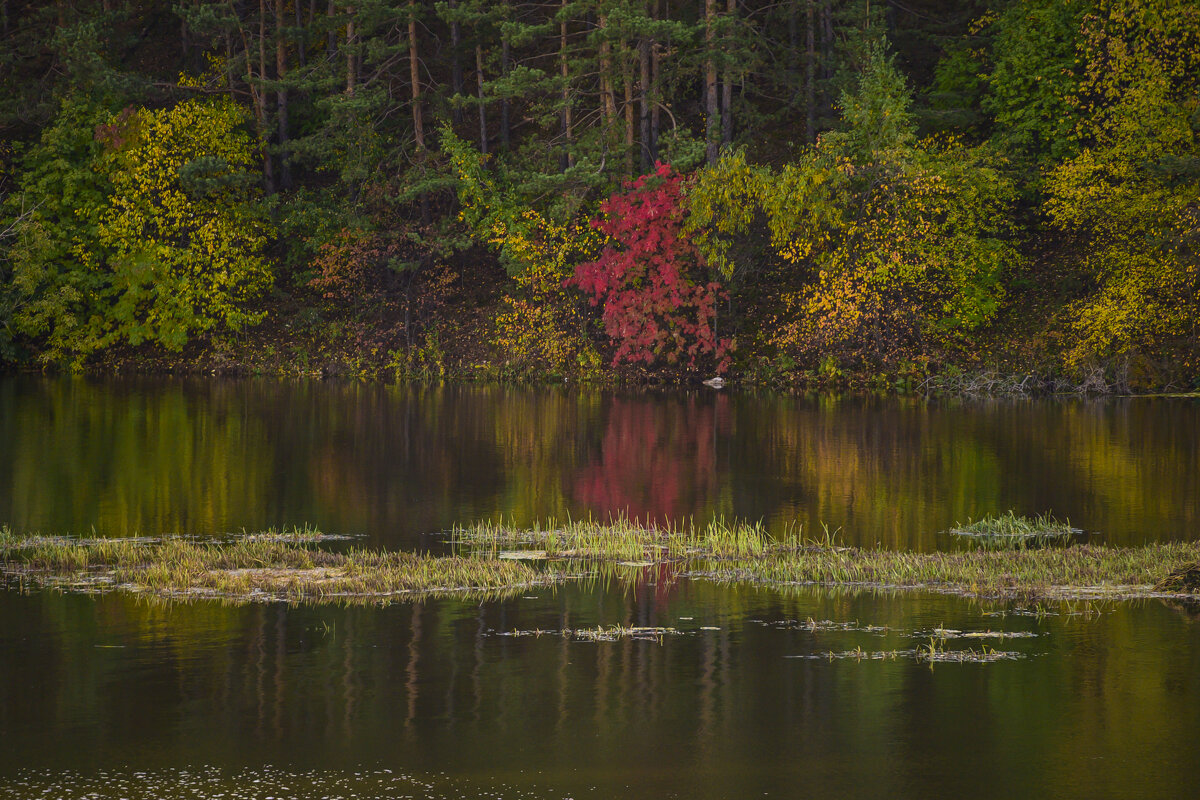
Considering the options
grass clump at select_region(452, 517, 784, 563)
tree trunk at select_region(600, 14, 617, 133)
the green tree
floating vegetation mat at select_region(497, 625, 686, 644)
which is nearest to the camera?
floating vegetation mat at select_region(497, 625, 686, 644)

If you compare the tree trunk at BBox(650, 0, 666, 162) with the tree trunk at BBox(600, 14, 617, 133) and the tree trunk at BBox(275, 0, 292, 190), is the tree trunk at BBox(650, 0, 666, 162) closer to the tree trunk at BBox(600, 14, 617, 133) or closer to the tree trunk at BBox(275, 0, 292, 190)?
the tree trunk at BBox(600, 14, 617, 133)

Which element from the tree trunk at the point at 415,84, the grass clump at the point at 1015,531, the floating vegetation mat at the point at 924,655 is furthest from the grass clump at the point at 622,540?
the tree trunk at the point at 415,84

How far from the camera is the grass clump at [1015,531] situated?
20891mm

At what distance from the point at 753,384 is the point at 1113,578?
119ft

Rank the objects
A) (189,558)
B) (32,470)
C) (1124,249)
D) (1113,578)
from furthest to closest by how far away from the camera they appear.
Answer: (1124,249) → (32,470) → (189,558) → (1113,578)

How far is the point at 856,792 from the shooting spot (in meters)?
9.88

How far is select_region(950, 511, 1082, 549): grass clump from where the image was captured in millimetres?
20891

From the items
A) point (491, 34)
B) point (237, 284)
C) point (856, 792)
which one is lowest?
point (856, 792)

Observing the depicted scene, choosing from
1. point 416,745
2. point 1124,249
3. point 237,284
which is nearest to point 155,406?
point 237,284

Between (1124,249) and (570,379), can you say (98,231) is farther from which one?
(1124,249)

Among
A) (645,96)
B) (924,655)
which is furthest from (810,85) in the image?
(924,655)

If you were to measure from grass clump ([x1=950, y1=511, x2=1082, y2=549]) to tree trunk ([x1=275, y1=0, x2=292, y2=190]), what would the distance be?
149 ft

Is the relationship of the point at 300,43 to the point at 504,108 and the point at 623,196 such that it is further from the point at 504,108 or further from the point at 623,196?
the point at 623,196

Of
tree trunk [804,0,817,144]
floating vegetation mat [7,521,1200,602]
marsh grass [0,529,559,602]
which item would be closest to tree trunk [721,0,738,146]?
tree trunk [804,0,817,144]
